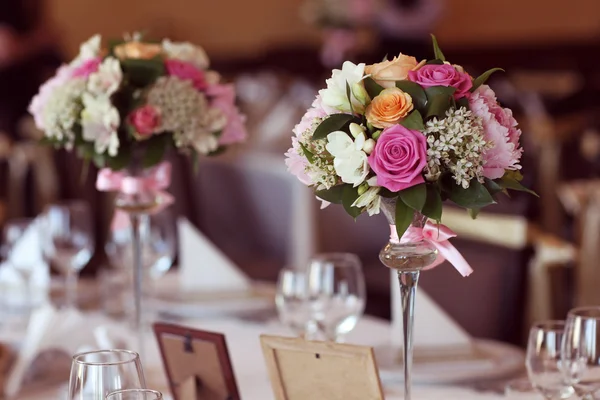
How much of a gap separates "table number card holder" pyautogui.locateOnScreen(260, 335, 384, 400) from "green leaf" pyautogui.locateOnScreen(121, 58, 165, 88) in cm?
70

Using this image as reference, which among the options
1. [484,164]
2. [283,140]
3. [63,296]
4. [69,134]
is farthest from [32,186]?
[484,164]

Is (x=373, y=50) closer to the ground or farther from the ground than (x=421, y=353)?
farther from the ground

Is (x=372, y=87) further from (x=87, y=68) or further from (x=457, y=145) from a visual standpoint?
(x=87, y=68)

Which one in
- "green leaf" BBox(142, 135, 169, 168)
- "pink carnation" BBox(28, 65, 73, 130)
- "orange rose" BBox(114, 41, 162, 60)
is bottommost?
"green leaf" BBox(142, 135, 169, 168)

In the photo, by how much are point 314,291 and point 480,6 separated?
973cm

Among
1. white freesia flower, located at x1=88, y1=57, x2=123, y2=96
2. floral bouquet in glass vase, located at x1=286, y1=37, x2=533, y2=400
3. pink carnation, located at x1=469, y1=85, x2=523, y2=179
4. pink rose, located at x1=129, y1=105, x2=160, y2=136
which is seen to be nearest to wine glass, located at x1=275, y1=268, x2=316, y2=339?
pink rose, located at x1=129, y1=105, x2=160, y2=136

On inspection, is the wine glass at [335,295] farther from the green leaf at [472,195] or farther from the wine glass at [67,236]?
the wine glass at [67,236]

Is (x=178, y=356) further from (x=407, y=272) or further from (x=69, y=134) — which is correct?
(x=69, y=134)

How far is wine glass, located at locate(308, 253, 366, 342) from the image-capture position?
2.02 metres

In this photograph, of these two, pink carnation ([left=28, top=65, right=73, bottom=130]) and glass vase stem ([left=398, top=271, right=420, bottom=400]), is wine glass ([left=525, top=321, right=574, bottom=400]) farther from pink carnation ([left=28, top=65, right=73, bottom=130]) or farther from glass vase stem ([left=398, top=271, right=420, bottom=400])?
pink carnation ([left=28, top=65, right=73, bottom=130])

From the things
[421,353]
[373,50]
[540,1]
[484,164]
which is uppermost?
[540,1]

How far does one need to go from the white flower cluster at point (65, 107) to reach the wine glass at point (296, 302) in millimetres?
500

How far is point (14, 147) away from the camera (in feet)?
18.8

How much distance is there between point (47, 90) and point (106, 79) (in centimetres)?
15
